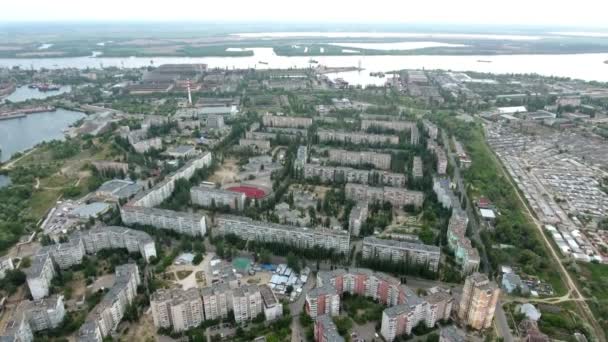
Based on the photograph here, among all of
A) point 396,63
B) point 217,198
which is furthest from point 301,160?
point 396,63

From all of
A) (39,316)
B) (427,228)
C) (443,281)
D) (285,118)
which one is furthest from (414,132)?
(39,316)

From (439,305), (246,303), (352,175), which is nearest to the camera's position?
(439,305)

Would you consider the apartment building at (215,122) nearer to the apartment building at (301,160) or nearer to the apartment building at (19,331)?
the apartment building at (301,160)

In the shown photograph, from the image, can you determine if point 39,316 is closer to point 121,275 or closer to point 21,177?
point 121,275

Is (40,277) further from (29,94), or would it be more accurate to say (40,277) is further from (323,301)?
(29,94)

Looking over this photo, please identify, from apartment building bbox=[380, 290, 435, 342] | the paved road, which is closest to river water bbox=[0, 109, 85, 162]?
apartment building bbox=[380, 290, 435, 342]

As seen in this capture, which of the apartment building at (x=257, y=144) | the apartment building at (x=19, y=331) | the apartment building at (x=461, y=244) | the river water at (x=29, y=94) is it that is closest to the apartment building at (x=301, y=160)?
the apartment building at (x=257, y=144)

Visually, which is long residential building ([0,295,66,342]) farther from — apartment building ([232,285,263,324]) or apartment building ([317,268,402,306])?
apartment building ([317,268,402,306])
